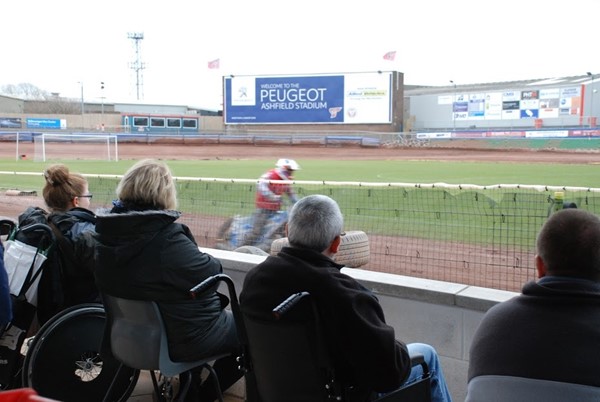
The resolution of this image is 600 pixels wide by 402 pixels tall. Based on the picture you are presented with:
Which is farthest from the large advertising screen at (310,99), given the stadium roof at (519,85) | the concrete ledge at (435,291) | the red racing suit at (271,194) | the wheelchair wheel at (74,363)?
the wheelchair wheel at (74,363)

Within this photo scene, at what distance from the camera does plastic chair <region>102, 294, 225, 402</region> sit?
332cm

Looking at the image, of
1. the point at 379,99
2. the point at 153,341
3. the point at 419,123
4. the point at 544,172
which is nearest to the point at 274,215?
the point at 153,341

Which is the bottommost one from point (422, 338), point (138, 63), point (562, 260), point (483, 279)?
point (483, 279)

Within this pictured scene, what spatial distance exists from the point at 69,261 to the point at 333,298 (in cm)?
218

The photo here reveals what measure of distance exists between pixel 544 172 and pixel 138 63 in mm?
97247

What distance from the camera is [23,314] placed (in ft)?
13.5

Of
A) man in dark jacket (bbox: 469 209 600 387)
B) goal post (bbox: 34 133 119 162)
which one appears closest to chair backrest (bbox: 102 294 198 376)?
man in dark jacket (bbox: 469 209 600 387)

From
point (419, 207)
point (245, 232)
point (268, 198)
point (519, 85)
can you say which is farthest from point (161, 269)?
point (519, 85)

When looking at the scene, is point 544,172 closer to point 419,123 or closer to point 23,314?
point 23,314

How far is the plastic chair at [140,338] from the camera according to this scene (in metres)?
3.32

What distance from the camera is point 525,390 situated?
2109 millimetres

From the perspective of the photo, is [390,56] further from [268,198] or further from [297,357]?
[297,357]

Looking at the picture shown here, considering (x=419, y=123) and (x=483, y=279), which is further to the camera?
(x=419, y=123)

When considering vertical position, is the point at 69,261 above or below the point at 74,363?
above
